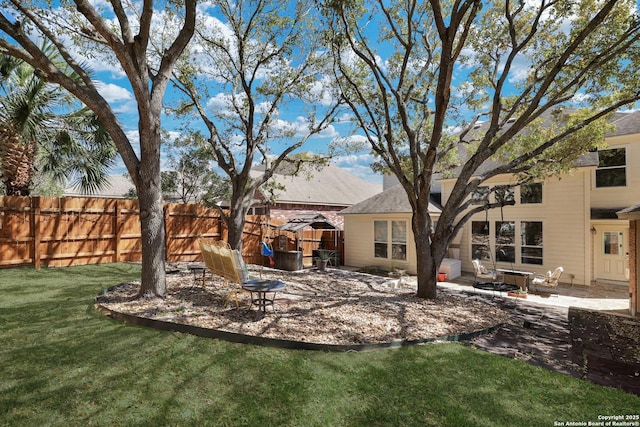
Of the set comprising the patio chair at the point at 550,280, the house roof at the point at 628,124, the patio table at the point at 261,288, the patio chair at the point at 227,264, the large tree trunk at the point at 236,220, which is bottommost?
the patio chair at the point at 550,280

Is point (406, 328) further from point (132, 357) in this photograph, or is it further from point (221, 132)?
point (221, 132)

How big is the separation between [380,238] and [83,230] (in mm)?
12568

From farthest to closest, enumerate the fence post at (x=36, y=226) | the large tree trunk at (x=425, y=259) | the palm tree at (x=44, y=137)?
the fence post at (x=36, y=226) < the palm tree at (x=44, y=137) < the large tree trunk at (x=425, y=259)

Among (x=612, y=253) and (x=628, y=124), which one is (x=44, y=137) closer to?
(x=612, y=253)

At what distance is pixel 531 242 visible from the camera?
13.7 metres

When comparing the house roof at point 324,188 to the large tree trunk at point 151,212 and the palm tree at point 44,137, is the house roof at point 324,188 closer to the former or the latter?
the palm tree at point 44,137

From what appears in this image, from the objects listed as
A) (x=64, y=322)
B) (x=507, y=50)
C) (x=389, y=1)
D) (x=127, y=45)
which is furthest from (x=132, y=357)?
(x=507, y=50)

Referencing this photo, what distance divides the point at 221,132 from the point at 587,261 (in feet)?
48.6

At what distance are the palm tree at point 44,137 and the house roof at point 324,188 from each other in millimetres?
9926

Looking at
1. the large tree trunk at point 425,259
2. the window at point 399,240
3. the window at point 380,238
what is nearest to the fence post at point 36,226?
the large tree trunk at point 425,259

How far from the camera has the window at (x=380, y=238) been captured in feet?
54.0

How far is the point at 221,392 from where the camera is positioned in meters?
3.49

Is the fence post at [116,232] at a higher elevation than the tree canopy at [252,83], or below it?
below

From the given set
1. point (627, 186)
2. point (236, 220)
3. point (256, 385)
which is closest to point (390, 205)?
point (236, 220)
